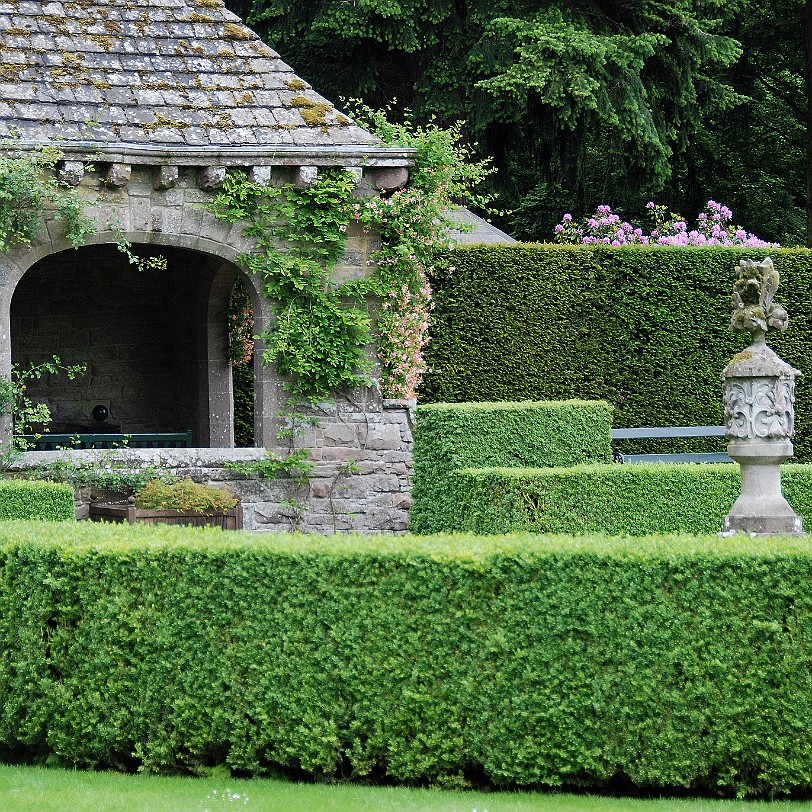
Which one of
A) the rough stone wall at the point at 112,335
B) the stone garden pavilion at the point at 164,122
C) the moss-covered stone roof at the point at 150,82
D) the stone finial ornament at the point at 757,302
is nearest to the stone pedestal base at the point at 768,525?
the stone finial ornament at the point at 757,302

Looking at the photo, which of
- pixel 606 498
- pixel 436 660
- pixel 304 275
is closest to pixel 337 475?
pixel 304 275

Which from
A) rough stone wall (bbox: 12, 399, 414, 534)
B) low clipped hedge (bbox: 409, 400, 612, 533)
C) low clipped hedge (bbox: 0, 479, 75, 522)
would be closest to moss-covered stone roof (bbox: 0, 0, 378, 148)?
rough stone wall (bbox: 12, 399, 414, 534)

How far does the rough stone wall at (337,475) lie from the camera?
38.0 feet

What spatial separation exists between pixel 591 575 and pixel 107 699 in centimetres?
241

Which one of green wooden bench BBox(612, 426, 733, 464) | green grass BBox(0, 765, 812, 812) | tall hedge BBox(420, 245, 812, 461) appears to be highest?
tall hedge BBox(420, 245, 812, 461)

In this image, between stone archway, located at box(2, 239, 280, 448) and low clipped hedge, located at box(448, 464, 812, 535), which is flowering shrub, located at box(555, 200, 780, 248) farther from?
low clipped hedge, located at box(448, 464, 812, 535)

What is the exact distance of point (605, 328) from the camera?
45.6 ft

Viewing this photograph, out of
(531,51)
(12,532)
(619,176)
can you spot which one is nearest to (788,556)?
(12,532)

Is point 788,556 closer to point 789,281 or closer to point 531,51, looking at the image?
point 789,281

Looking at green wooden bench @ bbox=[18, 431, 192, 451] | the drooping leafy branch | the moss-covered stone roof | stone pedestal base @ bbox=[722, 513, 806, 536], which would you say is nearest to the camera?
stone pedestal base @ bbox=[722, 513, 806, 536]

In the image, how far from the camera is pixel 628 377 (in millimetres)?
13992

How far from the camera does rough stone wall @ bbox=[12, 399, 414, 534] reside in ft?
38.0

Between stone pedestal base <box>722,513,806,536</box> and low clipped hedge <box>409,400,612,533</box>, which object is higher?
low clipped hedge <box>409,400,612,533</box>

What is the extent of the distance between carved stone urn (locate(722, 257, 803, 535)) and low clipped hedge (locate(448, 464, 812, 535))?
1391 millimetres
